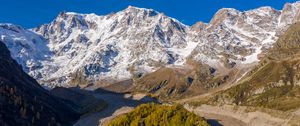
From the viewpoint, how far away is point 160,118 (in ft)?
586

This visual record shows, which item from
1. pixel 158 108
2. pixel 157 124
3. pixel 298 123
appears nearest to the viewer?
pixel 157 124

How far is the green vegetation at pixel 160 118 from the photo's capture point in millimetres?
173500

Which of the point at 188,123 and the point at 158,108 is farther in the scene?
the point at 158,108

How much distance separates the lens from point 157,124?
172250mm

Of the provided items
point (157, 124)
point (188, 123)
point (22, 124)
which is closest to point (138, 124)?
point (157, 124)

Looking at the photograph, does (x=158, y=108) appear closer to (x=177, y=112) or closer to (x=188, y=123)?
(x=177, y=112)

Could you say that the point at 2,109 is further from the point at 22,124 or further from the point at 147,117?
the point at 147,117

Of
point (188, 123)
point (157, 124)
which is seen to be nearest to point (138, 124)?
point (157, 124)

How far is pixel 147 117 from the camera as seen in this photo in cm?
17988

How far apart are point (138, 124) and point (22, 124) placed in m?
55.9

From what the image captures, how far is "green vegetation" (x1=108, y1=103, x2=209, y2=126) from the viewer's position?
174m

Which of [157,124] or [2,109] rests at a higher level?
[2,109]

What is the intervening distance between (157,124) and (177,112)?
1834 centimetres

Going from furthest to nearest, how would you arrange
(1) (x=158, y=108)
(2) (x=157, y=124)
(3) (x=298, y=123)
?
(1) (x=158, y=108), (3) (x=298, y=123), (2) (x=157, y=124)
